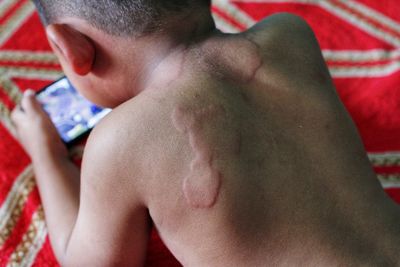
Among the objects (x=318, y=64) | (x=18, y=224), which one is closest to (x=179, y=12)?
(x=318, y=64)

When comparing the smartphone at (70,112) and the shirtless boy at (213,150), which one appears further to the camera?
the smartphone at (70,112)

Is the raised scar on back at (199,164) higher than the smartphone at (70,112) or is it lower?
higher

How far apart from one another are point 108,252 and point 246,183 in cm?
20

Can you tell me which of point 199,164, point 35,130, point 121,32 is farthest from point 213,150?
point 35,130

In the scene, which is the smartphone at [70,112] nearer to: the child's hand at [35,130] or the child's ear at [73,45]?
the child's hand at [35,130]

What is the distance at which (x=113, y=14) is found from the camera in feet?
1.79

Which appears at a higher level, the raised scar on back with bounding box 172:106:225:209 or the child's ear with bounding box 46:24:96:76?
the child's ear with bounding box 46:24:96:76

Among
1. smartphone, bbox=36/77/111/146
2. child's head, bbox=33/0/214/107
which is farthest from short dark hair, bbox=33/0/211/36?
smartphone, bbox=36/77/111/146

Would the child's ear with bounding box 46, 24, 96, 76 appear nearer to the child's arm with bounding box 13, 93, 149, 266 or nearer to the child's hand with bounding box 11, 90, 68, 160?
the child's arm with bounding box 13, 93, 149, 266

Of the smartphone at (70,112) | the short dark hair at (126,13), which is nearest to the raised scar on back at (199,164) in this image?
the short dark hair at (126,13)

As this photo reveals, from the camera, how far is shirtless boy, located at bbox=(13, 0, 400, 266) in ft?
1.69

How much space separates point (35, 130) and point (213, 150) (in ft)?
1.39

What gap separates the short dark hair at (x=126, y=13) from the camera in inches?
21.4

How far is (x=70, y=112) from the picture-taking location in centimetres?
87
